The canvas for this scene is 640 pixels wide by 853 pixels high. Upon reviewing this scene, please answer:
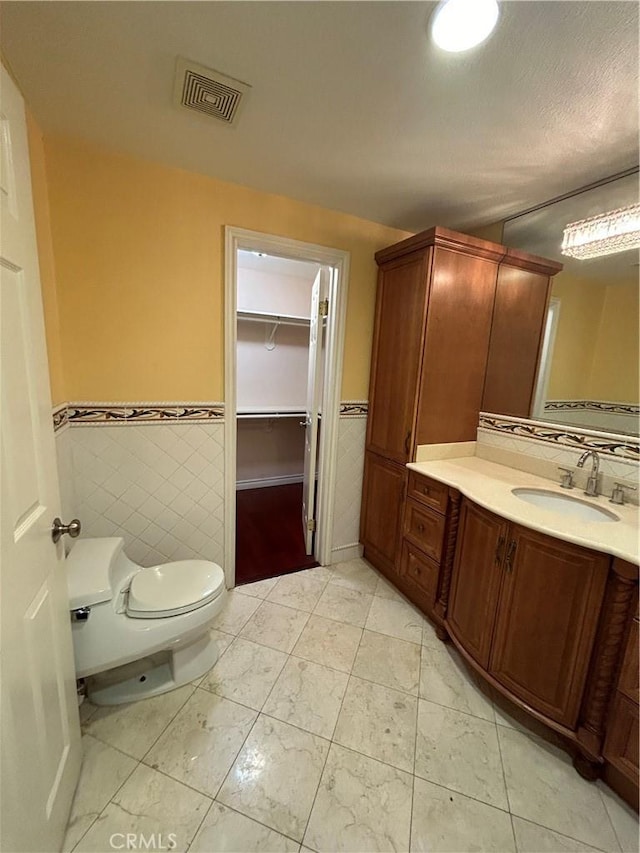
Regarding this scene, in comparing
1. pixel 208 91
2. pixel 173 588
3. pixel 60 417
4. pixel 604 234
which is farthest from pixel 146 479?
pixel 604 234

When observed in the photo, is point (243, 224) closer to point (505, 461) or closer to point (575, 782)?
point (505, 461)

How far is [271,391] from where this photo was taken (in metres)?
3.67

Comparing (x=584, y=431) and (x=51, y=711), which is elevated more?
(x=584, y=431)

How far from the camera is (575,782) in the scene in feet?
3.96

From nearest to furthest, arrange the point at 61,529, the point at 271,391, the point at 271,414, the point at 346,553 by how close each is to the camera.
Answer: the point at 61,529 → the point at 346,553 → the point at 271,414 → the point at 271,391

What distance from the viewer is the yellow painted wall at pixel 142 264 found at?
1.52 meters

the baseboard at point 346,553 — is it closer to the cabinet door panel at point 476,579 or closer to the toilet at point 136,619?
the cabinet door panel at point 476,579

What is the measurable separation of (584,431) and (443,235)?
1.21 m

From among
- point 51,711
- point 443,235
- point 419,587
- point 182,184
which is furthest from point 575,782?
point 182,184

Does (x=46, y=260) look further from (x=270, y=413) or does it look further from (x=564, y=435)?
(x=564, y=435)

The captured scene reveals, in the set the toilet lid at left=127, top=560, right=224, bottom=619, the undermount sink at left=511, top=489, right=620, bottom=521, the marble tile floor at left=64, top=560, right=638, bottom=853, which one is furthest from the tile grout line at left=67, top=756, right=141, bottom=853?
the undermount sink at left=511, top=489, right=620, bottom=521

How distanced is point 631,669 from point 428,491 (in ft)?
3.18

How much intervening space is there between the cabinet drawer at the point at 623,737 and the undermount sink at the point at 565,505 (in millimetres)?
642

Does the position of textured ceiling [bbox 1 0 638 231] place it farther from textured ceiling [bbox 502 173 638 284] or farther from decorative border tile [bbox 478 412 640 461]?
decorative border tile [bbox 478 412 640 461]
